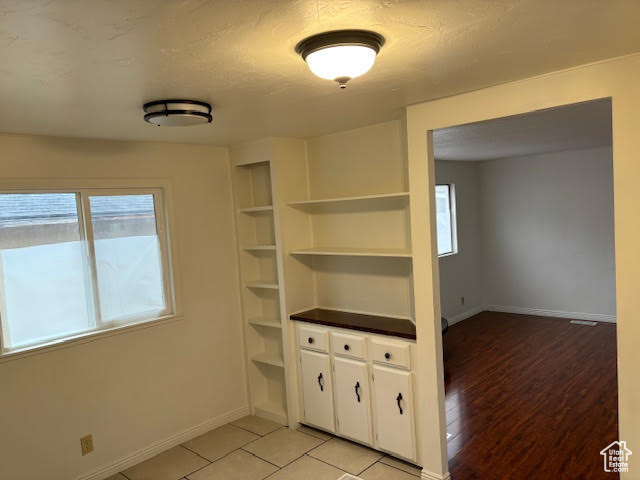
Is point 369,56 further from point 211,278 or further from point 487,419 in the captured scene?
point 487,419

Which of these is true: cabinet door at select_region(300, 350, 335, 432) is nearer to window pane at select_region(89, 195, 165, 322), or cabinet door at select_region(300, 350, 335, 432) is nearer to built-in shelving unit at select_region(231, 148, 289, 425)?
built-in shelving unit at select_region(231, 148, 289, 425)

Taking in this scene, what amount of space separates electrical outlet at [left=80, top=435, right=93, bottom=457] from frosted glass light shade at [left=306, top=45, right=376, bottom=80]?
2867 millimetres

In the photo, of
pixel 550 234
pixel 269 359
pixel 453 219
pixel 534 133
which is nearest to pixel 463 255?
pixel 453 219

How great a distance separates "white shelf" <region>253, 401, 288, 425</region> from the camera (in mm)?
3839

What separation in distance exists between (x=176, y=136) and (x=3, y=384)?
6.12 ft

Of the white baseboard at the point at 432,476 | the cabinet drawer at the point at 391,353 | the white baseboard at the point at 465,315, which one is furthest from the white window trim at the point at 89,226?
the white baseboard at the point at 465,315

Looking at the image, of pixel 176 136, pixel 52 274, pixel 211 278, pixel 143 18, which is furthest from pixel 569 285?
pixel 143 18

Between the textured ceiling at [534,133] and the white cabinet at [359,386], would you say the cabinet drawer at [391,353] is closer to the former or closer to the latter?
the white cabinet at [359,386]

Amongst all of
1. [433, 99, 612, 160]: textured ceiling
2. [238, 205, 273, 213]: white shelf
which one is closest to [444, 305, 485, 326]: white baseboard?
[433, 99, 612, 160]: textured ceiling

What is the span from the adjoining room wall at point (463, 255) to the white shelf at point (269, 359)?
314 centimetres

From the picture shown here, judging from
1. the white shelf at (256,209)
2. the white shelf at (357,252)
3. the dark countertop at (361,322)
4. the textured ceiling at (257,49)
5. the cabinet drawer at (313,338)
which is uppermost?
the textured ceiling at (257,49)

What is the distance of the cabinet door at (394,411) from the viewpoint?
2992 mm

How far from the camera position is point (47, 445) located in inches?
116

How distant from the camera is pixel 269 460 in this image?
3.28 meters
